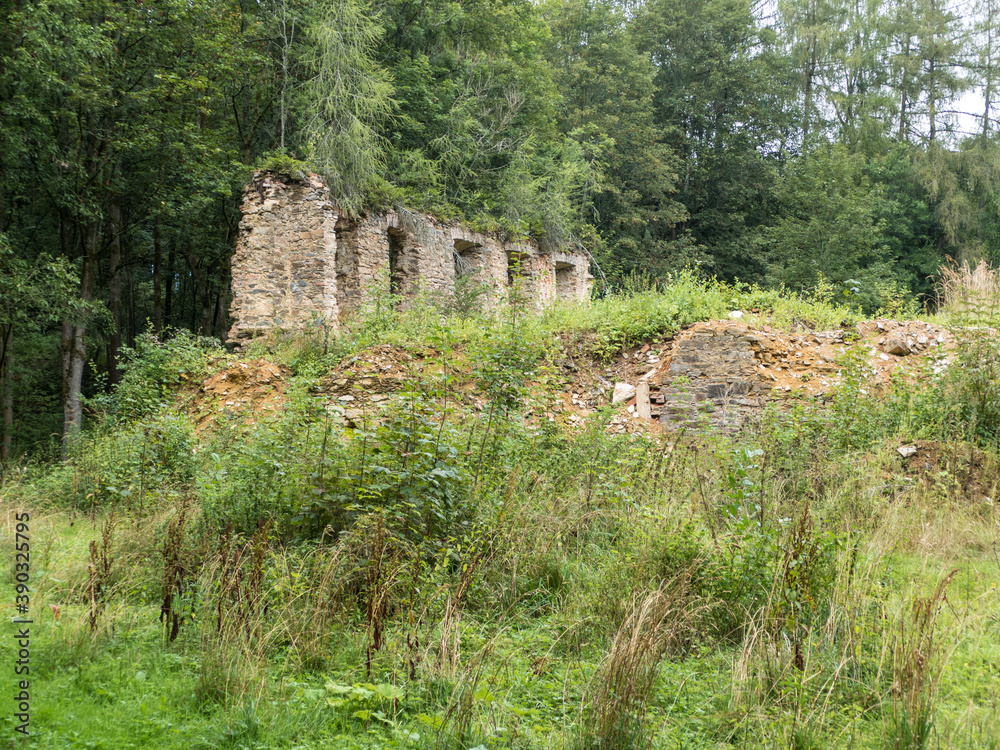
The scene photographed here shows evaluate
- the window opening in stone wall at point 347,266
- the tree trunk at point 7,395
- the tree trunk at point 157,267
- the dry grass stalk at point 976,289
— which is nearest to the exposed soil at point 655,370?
the dry grass stalk at point 976,289

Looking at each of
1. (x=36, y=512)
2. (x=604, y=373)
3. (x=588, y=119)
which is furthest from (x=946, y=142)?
(x=36, y=512)

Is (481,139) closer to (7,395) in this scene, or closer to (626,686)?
(7,395)

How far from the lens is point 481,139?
19.6 meters

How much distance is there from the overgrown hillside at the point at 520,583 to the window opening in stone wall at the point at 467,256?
418 inches

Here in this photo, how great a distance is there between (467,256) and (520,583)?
48.4ft

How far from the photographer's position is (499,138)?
20.4m

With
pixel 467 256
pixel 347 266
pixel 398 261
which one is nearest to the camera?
pixel 347 266

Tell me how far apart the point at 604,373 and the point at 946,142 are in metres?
26.6

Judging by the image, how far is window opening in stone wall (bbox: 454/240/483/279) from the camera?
18.5 m

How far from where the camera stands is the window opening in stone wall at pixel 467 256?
18.5 meters

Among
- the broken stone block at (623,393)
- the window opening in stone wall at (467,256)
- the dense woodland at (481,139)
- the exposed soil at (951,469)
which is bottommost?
the exposed soil at (951,469)

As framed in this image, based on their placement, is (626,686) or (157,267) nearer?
(626,686)

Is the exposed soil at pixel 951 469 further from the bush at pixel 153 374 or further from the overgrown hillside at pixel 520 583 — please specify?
the bush at pixel 153 374

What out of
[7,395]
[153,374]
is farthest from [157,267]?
[153,374]
